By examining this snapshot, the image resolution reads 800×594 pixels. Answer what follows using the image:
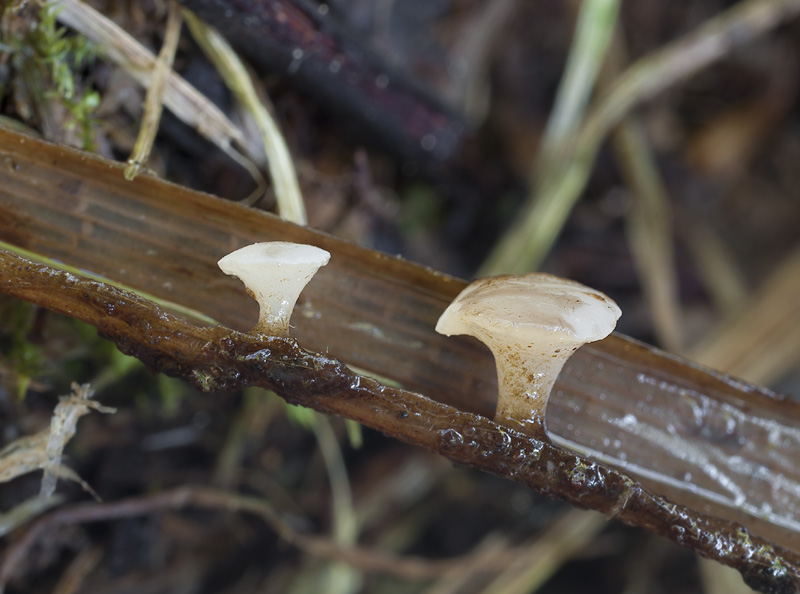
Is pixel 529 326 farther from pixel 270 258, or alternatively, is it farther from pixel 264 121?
pixel 264 121

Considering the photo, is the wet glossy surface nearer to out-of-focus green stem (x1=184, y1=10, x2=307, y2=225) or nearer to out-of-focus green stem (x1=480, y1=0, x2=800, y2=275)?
out-of-focus green stem (x1=184, y1=10, x2=307, y2=225)

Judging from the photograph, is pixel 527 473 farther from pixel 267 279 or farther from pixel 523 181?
pixel 523 181

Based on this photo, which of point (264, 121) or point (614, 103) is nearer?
point (264, 121)

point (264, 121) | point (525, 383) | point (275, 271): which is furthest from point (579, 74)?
point (275, 271)

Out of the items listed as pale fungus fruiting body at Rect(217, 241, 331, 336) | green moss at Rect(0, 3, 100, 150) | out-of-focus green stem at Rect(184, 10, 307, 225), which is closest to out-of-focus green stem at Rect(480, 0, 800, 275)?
out-of-focus green stem at Rect(184, 10, 307, 225)

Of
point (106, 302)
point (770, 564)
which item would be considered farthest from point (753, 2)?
point (106, 302)

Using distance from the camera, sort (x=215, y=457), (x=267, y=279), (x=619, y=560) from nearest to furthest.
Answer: (x=267, y=279), (x=215, y=457), (x=619, y=560)
